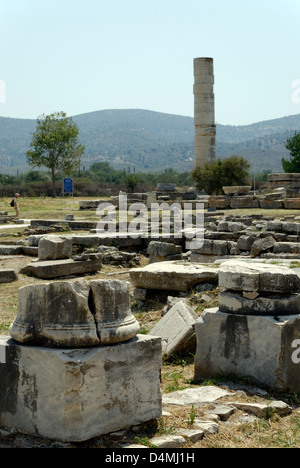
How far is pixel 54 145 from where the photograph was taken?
45.3 metres

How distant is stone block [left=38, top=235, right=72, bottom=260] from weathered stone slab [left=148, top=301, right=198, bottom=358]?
20.4 ft

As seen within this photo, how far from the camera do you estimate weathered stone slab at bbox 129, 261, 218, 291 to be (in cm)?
969

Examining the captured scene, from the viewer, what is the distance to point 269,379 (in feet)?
19.7

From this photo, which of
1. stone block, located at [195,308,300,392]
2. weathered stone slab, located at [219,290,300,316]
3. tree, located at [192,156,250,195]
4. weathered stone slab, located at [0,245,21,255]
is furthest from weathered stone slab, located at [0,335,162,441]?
tree, located at [192,156,250,195]

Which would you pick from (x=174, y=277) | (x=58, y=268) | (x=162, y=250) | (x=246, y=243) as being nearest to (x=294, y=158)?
(x=246, y=243)

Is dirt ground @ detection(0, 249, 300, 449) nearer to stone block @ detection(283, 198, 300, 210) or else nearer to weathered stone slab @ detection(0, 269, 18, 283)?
weathered stone slab @ detection(0, 269, 18, 283)

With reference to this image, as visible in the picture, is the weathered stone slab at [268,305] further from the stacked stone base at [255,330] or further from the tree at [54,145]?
the tree at [54,145]

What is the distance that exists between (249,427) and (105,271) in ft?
28.7

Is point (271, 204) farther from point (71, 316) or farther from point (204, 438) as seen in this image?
point (71, 316)

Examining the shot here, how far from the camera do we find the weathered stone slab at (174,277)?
969cm

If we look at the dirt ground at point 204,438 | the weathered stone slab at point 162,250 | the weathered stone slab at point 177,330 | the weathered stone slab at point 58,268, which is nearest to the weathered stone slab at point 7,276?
the weathered stone slab at point 58,268

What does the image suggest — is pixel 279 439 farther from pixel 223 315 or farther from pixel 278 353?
pixel 223 315

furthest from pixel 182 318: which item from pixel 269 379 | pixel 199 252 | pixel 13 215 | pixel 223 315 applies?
pixel 13 215

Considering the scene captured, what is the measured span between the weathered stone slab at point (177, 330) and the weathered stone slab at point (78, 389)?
2.19m
